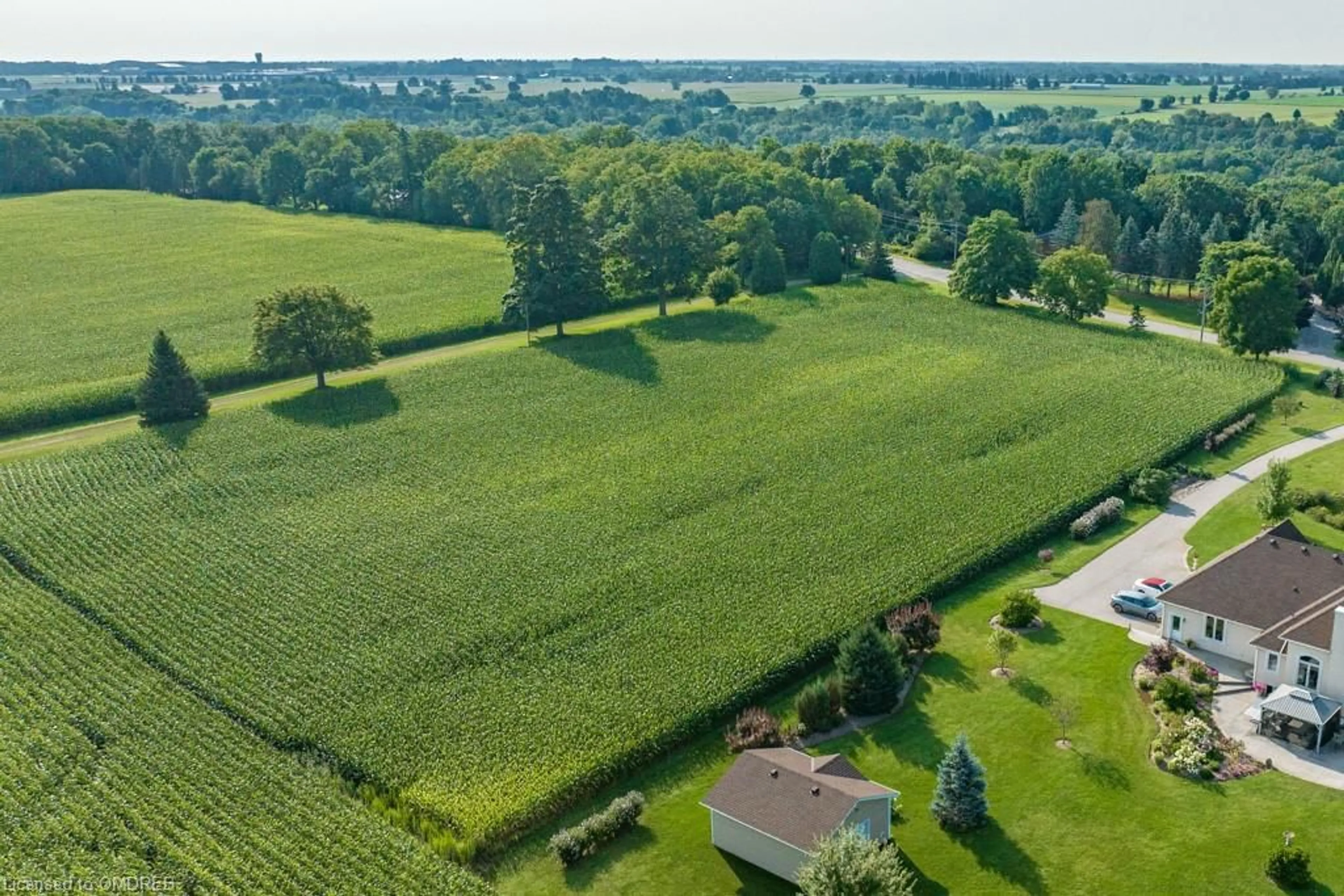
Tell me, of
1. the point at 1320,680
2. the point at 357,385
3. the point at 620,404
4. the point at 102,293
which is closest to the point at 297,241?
the point at 102,293

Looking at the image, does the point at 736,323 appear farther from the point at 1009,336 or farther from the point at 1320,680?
the point at 1320,680

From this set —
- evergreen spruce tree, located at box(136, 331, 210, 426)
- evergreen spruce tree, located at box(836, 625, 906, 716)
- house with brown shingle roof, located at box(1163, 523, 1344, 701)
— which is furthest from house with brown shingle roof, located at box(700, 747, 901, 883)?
evergreen spruce tree, located at box(136, 331, 210, 426)

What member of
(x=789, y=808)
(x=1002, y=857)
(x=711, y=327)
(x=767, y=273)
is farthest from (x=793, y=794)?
(x=767, y=273)

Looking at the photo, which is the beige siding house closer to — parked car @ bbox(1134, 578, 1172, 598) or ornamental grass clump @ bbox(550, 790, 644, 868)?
parked car @ bbox(1134, 578, 1172, 598)

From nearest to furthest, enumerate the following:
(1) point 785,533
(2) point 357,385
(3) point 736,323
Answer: (1) point 785,533 → (2) point 357,385 → (3) point 736,323

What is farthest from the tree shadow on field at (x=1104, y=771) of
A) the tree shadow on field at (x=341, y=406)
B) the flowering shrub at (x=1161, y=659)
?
the tree shadow on field at (x=341, y=406)

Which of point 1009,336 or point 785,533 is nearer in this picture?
point 785,533
